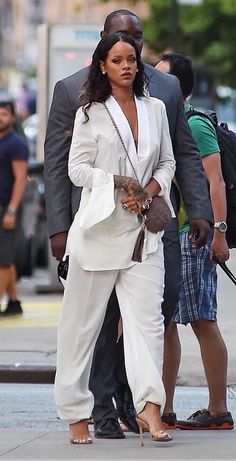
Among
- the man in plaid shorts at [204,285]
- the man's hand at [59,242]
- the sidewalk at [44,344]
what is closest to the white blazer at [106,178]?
the man's hand at [59,242]

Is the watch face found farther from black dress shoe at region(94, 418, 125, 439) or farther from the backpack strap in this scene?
black dress shoe at region(94, 418, 125, 439)

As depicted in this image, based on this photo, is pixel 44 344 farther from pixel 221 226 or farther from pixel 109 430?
pixel 109 430

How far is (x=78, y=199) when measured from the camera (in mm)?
6809

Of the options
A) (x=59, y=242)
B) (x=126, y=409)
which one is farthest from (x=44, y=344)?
(x=59, y=242)

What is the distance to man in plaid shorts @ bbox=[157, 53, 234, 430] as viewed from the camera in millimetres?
7461

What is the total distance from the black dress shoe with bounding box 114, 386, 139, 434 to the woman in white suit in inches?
17.0

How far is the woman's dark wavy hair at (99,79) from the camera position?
658 cm

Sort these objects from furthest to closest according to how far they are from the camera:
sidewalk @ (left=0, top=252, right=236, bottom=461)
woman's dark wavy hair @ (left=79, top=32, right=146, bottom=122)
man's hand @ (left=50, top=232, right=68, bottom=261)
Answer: man's hand @ (left=50, top=232, right=68, bottom=261) → woman's dark wavy hair @ (left=79, top=32, right=146, bottom=122) → sidewalk @ (left=0, top=252, right=236, bottom=461)

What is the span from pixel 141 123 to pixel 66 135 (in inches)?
15.6

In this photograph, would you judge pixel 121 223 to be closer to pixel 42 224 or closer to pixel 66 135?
pixel 66 135

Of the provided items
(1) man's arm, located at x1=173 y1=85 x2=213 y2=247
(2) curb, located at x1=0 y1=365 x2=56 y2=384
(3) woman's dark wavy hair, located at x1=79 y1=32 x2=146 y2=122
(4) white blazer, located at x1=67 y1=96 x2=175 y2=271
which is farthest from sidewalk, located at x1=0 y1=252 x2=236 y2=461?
(3) woman's dark wavy hair, located at x1=79 y1=32 x2=146 y2=122

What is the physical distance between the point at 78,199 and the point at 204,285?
106 centimetres

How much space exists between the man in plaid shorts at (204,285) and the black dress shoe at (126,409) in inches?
19.0

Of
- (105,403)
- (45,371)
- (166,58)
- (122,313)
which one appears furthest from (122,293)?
(45,371)
